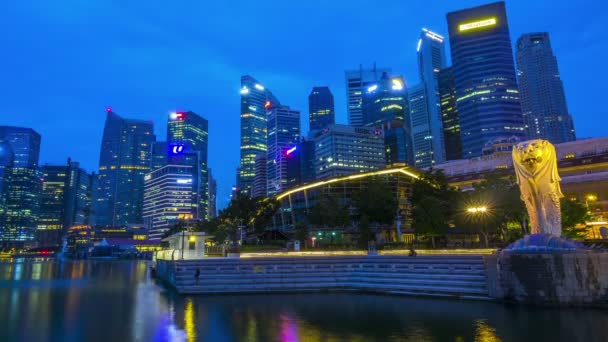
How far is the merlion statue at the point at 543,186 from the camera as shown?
25.7 m

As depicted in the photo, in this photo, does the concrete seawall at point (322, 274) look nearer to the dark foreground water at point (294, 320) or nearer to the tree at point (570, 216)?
the dark foreground water at point (294, 320)

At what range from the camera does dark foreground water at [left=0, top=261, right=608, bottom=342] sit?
15961 mm

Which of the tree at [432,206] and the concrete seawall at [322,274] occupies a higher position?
the tree at [432,206]

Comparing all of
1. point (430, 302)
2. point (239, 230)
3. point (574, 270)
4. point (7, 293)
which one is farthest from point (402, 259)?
point (239, 230)

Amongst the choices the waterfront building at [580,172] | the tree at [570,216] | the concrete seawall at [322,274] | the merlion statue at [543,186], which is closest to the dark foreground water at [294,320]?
the concrete seawall at [322,274]

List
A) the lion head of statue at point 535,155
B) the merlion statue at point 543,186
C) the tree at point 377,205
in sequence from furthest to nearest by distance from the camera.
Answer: the tree at point 377,205
the lion head of statue at point 535,155
the merlion statue at point 543,186

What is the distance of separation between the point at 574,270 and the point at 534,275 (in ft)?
6.82

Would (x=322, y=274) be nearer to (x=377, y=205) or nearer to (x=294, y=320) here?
(x=294, y=320)

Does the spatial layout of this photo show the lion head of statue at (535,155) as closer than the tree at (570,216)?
Yes

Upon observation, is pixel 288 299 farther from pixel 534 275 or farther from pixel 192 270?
pixel 534 275

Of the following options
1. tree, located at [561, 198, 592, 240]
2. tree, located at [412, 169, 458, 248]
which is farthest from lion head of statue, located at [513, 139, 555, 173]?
tree, located at [412, 169, 458, 248]

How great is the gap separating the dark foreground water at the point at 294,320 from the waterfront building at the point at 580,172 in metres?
A: 43.2

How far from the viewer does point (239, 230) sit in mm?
77438

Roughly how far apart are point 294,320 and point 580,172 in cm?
9690
